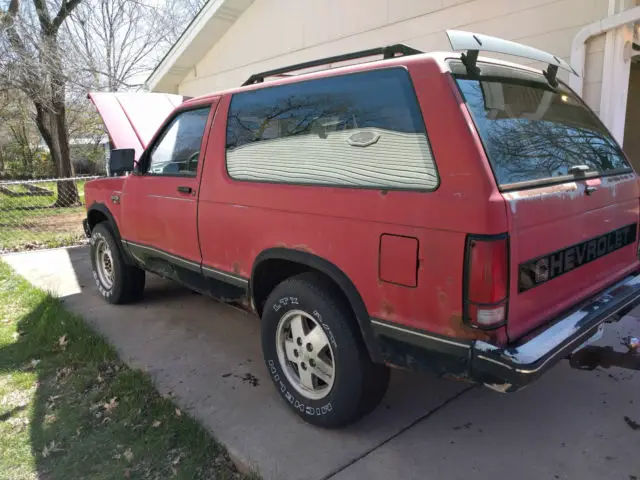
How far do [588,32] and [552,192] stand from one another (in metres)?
3.41

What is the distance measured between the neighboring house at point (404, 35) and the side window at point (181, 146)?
3.70 m

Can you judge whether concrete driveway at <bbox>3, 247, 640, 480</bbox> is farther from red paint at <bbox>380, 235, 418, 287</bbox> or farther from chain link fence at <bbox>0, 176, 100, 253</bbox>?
chain link fence at <bbox>0, 176, 100, 253</bbox>

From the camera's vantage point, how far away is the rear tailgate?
2.11m

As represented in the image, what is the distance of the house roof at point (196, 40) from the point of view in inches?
356

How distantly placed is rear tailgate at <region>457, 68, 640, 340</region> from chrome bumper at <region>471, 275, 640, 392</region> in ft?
0.24

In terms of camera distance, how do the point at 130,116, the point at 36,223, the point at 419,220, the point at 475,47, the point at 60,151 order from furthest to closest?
Answer: the point at 60,151
the point at 36,223
the point at 130,116
the point at 475,47
the point at 419,220

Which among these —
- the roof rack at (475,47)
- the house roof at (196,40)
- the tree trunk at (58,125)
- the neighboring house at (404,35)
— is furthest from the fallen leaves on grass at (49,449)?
the tree trunk at (58,125)

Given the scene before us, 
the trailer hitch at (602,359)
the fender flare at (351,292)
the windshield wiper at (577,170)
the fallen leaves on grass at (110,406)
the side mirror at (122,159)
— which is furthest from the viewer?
Answer: the side mirror at (122,159)

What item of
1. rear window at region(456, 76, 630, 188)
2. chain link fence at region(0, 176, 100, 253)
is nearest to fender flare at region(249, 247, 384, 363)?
rear window at region(456, 76, 630, 188)

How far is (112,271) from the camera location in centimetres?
497

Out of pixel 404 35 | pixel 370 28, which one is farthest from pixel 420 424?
pixel 370 28

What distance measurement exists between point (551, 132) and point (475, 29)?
3.67 metres

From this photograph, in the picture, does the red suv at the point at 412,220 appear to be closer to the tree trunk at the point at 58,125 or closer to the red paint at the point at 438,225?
the red paint at the point at 438,225

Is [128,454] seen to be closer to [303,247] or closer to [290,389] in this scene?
[290,389]
